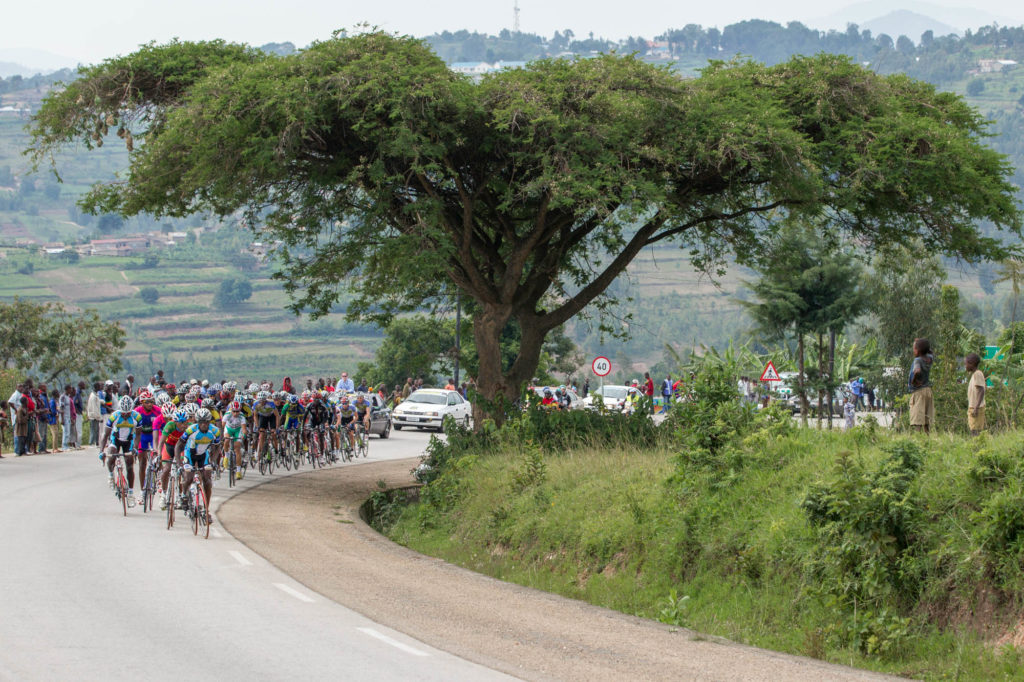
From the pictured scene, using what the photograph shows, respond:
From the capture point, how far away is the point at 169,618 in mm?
11055

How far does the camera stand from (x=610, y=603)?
14.7m

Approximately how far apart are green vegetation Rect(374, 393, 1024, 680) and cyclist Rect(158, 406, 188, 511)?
4.68 meters

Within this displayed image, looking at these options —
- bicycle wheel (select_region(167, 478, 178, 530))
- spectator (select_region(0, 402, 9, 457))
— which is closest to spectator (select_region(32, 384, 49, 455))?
spectator (select_region(0, 402, 9, 457))

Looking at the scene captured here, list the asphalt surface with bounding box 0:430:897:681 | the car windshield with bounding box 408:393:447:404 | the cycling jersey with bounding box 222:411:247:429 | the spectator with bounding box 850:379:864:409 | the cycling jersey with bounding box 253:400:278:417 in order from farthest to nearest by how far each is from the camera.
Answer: the spectator with bounding box 850:379:864:409, the car windshield with bounding box 408:393:447:404, the cycling jersey with bounding box 253:400:278:417, the cycling jersey with bounding box 222:411:247:429, the asphalt surface with bounding box 0:430:897:681

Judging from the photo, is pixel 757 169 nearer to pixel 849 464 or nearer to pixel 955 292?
pixel 955 292

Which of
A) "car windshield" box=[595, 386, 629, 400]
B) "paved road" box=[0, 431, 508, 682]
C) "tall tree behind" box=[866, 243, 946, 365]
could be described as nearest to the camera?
"paved road" box=[0, 431, 508, 682]

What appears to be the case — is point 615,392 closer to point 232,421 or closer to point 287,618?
point 232,421

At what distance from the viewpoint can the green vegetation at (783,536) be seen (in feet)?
36.2

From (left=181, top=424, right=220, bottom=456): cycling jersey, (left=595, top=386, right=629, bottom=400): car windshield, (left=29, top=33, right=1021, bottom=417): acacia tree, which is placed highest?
(left=29, top=33, right=1021, bottom=417): acacia tree

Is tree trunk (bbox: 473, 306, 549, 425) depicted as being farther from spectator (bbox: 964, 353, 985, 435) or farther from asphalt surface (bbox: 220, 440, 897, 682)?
spectator (bbox: 964, 353, 985, 435)

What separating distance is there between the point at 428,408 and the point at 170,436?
29502 mm

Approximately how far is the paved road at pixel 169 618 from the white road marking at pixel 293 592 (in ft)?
A: 0.04

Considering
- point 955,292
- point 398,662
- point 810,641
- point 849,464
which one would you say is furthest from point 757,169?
point 398,662

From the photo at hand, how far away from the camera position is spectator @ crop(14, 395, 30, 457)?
30828 millimetres
